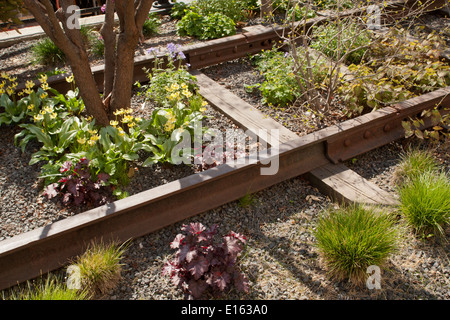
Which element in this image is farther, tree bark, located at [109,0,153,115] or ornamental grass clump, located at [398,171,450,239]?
tree bark, located at [109,0,153,115]

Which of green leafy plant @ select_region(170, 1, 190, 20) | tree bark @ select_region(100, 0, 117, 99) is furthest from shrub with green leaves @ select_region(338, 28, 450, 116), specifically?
green leafy plant @ select_region(170, 1, 190, 20)

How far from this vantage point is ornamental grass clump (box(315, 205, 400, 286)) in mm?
3387

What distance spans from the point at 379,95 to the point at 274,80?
4.21 ft

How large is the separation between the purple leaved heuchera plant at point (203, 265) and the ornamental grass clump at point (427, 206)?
4.93 feet

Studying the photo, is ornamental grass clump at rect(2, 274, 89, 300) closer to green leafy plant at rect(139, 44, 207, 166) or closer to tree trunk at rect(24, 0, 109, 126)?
green leafy plant at rect(139, 44, 207, 166)

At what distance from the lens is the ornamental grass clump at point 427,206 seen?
3.73m

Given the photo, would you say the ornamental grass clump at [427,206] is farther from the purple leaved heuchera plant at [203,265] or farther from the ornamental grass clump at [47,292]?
the ornamental grass clump at [47,292]

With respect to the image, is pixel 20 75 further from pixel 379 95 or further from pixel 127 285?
pixel 379 95

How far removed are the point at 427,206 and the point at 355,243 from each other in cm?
82

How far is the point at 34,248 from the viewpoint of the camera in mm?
3465

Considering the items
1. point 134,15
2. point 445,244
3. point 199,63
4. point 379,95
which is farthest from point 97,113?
point 445,244

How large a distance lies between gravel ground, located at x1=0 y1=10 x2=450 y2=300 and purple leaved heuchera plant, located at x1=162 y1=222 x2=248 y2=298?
0.11m

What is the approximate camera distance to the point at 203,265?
3277 millimetres

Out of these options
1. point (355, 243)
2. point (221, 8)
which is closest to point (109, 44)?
point (221, 8)
